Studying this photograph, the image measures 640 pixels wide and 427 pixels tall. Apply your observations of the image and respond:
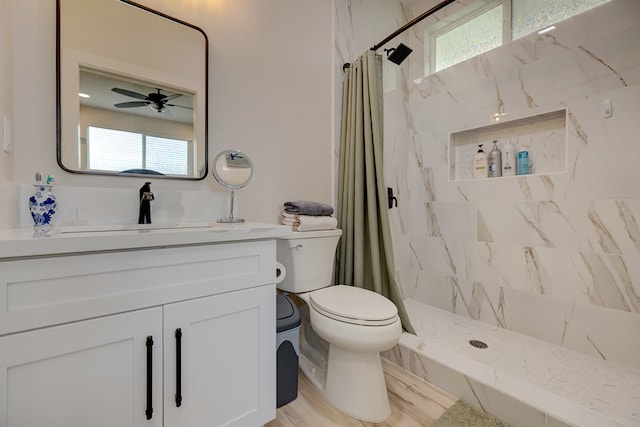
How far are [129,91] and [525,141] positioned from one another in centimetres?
233

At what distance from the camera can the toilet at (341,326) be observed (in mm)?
1174

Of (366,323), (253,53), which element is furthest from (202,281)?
(253,53)

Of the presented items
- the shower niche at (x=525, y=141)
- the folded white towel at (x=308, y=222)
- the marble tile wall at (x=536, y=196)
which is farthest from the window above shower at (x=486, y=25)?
the folded white towel at (x=308, y=222)

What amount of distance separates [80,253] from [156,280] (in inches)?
7.8

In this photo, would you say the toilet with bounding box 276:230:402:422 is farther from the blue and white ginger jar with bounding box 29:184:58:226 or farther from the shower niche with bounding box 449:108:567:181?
the shower niche with bounding box 449:108:567:181

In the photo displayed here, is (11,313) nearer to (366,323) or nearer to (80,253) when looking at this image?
(80,253)

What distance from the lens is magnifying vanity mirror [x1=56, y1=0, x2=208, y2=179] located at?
1121 millimetres

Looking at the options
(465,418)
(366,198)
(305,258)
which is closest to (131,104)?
(305,258)

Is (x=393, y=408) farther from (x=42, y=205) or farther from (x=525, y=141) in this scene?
(x=525, y=141)

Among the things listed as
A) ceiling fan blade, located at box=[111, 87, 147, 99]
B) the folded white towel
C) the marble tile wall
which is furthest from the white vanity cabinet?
the marble tile wall

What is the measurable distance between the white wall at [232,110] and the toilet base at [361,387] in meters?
0.90

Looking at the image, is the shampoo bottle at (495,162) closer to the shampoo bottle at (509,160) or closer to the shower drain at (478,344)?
the shampoo bottle at (509,160)

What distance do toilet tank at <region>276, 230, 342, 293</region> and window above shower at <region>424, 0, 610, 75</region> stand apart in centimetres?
182

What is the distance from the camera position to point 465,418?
3.93ft
